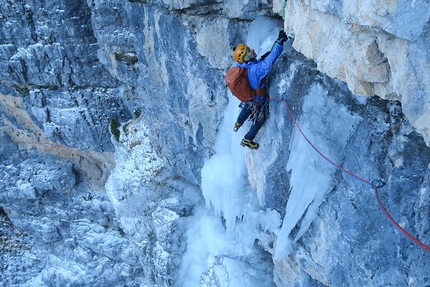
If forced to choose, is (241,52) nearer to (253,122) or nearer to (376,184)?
(253,122)

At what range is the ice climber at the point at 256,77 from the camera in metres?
3.36

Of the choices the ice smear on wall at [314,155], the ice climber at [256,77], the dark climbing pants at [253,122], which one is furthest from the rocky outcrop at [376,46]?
the dark climbing pants at [253,122]

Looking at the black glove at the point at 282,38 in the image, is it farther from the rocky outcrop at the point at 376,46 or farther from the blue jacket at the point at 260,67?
the rocky outcrop at the point at 376,46

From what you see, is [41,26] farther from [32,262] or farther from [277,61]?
[32,262]

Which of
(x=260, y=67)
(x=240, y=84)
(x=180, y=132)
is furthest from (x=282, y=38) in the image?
(x=180, y=132)

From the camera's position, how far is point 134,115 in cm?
840

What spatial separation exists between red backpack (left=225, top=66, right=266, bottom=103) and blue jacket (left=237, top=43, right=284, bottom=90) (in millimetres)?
47

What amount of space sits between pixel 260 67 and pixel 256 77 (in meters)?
0.13

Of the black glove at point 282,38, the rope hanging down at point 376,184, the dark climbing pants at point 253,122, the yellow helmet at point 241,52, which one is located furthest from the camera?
the dark climbing pants at point 253,122

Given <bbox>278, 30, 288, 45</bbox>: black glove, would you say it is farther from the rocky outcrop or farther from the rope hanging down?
the rope hanging down

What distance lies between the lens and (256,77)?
3.57 m

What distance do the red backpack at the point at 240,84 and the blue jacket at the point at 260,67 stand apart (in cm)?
→ 5

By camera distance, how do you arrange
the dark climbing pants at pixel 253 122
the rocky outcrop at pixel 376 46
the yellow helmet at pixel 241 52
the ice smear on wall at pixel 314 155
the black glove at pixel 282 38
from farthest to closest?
1. the dark climbing pants at pixel 253 122
2. the yellow helmet at pixel 241 52
3. the black glove at pixel 282 38
4. the ice smear on wall at pixel 314 155
5. the rocky outcrop at pixel 376 46

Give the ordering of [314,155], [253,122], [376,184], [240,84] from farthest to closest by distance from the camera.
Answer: [253,122] < [240,84] < [314,155] < [376,184]
